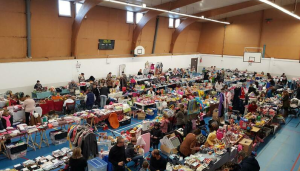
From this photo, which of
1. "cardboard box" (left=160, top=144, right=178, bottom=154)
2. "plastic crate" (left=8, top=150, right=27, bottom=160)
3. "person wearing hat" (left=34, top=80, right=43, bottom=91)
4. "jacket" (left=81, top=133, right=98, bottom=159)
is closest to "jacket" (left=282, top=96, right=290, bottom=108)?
"cardboard box" (left=160, top=144, right=178, bottom=154)

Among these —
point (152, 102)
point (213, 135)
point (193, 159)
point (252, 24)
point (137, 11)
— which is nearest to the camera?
point (193, 159)

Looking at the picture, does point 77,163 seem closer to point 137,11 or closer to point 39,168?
point 39,168

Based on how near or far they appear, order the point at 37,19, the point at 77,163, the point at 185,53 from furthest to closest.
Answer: the point at 185,53 < the point at 37,19 < the point at 77,163

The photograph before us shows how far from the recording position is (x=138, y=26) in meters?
18.6

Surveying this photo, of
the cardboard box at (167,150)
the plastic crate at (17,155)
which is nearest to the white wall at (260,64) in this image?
the cardboard box at (167,150)

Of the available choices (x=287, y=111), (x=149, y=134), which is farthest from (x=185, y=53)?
(x=149, y=134)

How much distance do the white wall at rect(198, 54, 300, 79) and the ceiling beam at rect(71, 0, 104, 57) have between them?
16637 mm

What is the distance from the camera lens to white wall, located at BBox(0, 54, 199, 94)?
12.7 metres

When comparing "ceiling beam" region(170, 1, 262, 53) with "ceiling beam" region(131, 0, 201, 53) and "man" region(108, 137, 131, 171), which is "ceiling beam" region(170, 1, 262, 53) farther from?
"man" region(108, 137, 131, 171)

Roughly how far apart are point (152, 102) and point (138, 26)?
8.51 metres

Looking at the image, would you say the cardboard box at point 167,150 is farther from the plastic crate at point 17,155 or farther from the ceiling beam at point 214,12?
the ceiling beam at point 214,12

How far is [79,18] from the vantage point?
47.3ft

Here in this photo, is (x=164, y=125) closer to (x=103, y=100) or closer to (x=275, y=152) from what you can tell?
(x=275, y=152)

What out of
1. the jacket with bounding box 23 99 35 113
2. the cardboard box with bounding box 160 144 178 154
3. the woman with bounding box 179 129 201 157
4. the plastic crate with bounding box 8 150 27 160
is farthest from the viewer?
the jacket with bounding box 23 99 35 113
